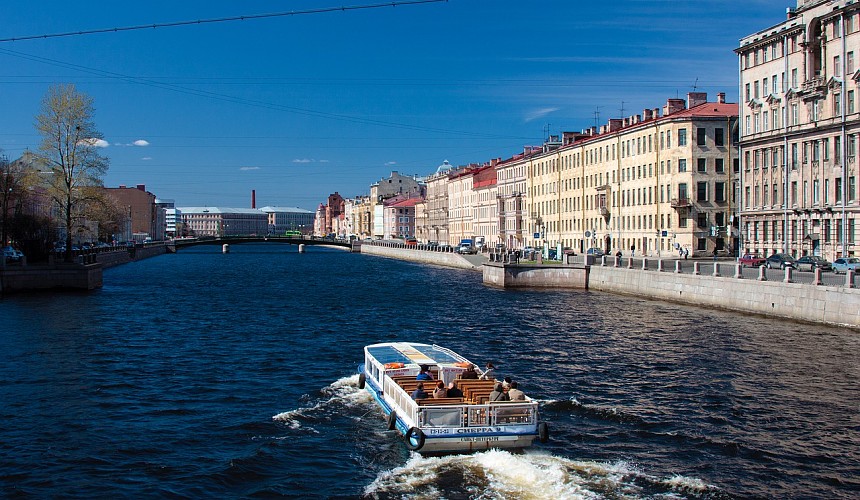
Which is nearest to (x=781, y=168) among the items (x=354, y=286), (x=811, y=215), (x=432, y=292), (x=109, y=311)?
(x=811, y=215)

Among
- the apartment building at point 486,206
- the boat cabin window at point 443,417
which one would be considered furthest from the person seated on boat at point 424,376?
the apartment building at point 486,206

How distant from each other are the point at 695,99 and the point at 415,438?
68.6 meters

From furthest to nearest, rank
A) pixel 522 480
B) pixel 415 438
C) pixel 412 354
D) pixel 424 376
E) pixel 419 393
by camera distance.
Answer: pixel 412 354, pixel 424 376, pixel 419 393, pixel 415 438, pixel 522 480

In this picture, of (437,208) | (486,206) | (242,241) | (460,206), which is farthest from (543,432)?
(242,241)

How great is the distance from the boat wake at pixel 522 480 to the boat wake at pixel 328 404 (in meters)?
4.16

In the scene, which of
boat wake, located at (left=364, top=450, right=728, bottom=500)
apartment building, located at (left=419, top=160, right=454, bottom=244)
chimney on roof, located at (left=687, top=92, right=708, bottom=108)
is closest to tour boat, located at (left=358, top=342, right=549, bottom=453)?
boat wake, located at (left=364, top=450, right=728, bottom=500)

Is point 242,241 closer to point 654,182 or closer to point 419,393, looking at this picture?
point 654,182

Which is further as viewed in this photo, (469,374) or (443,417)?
(469,374)

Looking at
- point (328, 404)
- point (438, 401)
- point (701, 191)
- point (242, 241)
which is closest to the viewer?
point (438, 401)

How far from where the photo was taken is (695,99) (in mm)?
78062

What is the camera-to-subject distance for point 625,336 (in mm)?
34969

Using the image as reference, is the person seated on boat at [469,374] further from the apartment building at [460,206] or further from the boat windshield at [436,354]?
the apartment building at [460,206]

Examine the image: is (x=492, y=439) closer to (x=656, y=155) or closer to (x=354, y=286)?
(x=354, y=286)

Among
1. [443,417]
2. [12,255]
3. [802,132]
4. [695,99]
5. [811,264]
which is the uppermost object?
[695,99]
